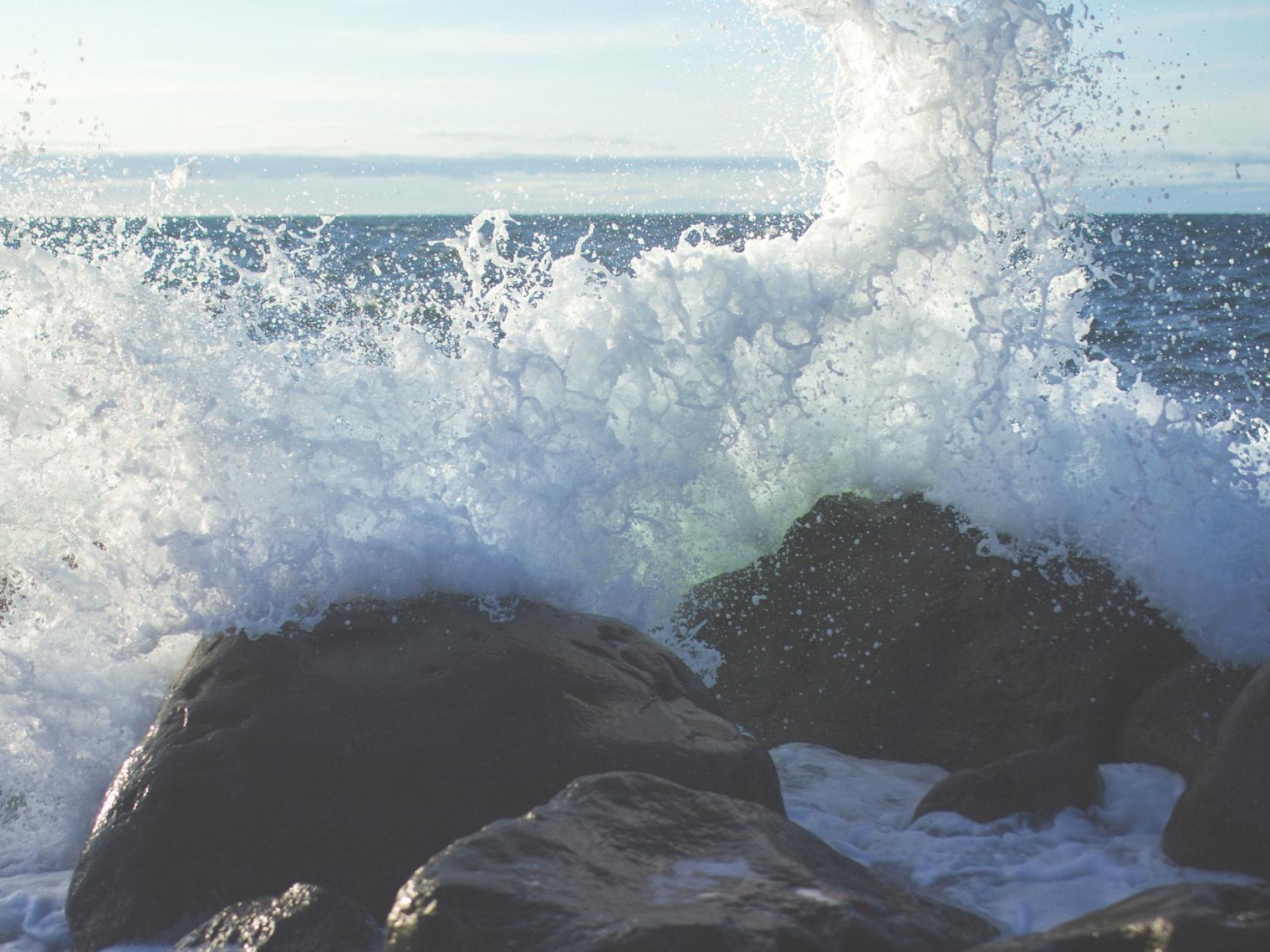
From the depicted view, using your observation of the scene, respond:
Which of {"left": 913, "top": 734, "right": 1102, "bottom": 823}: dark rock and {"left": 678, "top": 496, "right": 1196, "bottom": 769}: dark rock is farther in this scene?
{"left": 678, "top": 496, "right": 1196, "bottom": 769}: dark rock

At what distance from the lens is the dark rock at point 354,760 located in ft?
10.5

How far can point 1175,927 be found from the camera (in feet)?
6.90

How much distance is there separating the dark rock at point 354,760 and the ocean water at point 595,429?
0.32 metres

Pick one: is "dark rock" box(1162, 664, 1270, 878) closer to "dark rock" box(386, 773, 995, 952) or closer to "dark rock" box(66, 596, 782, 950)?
"dark rock" box(386, 773, 995, 952)

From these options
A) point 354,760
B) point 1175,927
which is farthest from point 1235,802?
point 354,760

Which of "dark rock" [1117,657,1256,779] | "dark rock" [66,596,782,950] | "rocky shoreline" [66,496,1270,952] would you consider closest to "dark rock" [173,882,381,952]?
"rocky shoreline" [66,496,1270,952]

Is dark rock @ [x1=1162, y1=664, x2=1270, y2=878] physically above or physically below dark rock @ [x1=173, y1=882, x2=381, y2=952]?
above

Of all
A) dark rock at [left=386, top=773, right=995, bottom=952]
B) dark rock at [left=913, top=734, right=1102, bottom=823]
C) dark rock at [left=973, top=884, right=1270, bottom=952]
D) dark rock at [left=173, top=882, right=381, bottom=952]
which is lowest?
dark rock at [left=173, top=882, right=381, bottom=952]

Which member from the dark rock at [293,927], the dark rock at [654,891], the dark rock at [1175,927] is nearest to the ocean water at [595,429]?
the dark rock at [293,927]

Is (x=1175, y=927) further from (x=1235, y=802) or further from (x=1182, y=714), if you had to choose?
(x=1182, y=714)

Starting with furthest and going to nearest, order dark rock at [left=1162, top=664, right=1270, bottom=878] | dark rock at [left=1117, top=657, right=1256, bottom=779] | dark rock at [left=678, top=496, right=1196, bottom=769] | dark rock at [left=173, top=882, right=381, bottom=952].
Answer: dark rock at [left=678, top=496, right=1196, bottom=769] → dark rock at [left=1117, top=657, right=1256, bottom=779] → dark rock at [left=1162, top=664, right=1270, bottom=878] → dark rock at [left=173, top=882, right=381, bottom=952]

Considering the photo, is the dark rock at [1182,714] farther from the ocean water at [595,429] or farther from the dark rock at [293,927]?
the dark rock at [293,927]

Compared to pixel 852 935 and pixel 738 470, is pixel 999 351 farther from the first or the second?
pixel 852 935

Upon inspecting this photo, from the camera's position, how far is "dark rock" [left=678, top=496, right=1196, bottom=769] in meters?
4.12
